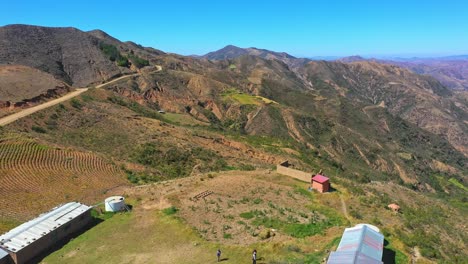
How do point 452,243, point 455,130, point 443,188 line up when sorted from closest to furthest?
point 452,243, point 443,188, point 455,130

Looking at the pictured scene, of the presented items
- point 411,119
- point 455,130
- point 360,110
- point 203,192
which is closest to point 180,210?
point 203,192

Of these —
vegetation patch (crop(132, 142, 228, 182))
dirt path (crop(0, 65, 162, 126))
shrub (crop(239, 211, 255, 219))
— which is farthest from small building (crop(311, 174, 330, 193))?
dirt path (crop(0, 65, 162, 126))

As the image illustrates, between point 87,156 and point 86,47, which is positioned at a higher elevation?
point 86,47

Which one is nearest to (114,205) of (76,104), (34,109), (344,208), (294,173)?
(294,173)

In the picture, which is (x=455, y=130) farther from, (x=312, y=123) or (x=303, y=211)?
(x=303, y=211)

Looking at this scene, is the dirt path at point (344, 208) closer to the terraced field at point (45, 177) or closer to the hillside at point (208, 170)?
the hillside at point (208, 170)

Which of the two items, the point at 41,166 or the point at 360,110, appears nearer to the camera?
the point at 41,166

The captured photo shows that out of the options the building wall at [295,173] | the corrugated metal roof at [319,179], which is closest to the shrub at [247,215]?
the corrugated metal roof at [319,179]
